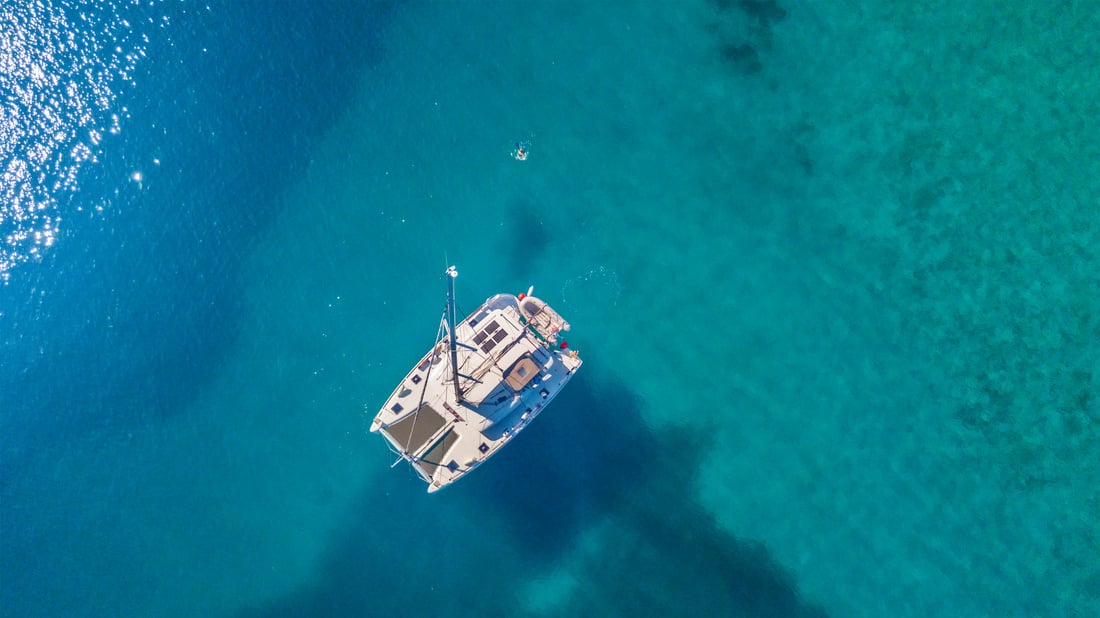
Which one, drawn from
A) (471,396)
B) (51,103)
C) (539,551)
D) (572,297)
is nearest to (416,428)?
(471,396)

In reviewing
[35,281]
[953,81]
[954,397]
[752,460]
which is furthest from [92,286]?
[953,81]

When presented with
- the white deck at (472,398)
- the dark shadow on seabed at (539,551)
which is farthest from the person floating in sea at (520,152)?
the dark shadow on seabed at (539,551)

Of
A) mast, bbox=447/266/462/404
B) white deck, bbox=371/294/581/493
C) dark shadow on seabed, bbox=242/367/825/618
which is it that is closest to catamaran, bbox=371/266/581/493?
white deck, bbox=371/294/581/493

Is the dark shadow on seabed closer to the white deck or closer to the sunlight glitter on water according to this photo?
the white deck

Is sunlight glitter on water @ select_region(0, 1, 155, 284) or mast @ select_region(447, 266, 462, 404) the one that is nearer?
mast @ select_region(447, 266, 462, 404)

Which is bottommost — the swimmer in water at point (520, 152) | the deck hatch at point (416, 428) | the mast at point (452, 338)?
the deck hatch at point (416, 428)

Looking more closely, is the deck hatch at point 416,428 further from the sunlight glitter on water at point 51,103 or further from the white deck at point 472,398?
the sunlight glitter on water at point 51,103
